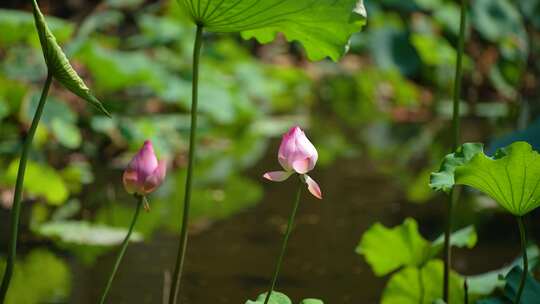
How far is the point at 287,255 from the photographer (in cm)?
178

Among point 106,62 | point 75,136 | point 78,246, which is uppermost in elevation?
point 106,62

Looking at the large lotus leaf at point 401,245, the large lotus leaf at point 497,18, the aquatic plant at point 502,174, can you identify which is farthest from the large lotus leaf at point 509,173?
the large lotus leaf at point 497,18

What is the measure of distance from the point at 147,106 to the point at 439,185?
9.63 ft

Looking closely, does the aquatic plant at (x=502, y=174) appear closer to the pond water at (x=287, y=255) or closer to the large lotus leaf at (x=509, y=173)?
the large lotus leaf at (x=509, y=173)

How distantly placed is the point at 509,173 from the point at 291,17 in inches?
11.1

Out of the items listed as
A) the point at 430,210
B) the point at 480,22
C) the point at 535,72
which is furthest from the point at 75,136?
the point at 535,72

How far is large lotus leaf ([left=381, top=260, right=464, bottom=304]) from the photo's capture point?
4.04ft

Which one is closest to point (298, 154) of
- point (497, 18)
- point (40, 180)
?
point (40, 180)

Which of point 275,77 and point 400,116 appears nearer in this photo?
point 400,116

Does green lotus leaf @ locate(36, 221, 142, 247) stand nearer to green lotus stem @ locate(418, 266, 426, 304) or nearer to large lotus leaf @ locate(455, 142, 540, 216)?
green lotus stem @ locate(418, 266, 426, 304)

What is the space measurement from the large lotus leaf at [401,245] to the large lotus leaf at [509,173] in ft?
0.94

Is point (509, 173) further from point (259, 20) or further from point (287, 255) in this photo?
point (287, 255)

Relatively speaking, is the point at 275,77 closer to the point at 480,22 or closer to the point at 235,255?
the point at 480,22

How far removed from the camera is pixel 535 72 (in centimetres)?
430
